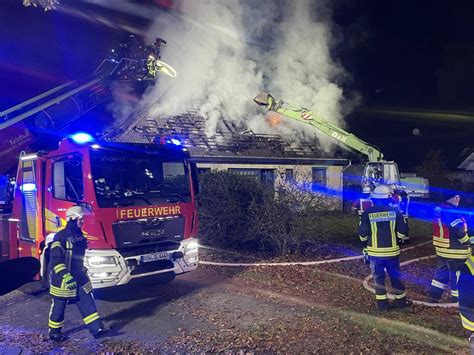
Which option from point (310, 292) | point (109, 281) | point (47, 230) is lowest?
point (310, 292)

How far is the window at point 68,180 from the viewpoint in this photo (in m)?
6.18

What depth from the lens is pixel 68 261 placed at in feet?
16.8

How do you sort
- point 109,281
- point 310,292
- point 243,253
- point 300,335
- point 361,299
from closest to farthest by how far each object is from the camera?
Result: point 300,335
point 109,281
point 361,299
point 310,292
point 243,253

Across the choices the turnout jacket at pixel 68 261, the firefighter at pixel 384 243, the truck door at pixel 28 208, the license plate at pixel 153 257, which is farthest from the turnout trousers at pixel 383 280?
the truck door at pixel 28 208

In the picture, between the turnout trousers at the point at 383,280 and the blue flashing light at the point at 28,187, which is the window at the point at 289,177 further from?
the blue flashing light at the point at 28,187

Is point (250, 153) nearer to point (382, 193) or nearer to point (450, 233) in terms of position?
point (382, 193)

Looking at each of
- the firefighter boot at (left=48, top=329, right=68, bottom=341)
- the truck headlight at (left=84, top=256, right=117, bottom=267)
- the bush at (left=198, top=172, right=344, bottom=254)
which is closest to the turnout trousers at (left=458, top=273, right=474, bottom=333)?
the truck headlight at (left=84, top=256, right=117, bottom=267)

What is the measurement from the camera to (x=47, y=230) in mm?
6566

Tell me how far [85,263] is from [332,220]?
11616mm

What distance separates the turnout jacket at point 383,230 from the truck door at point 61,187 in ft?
13.6

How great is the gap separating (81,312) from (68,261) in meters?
0.65

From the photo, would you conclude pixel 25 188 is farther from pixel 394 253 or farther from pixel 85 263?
pixel 394 253

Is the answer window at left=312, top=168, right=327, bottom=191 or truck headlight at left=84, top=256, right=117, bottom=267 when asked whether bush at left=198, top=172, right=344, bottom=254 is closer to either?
truck headlight at left=84, top=256, right=117, bottom=267

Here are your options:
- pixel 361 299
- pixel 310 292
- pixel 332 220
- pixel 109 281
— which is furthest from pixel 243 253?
pixel 332 220
